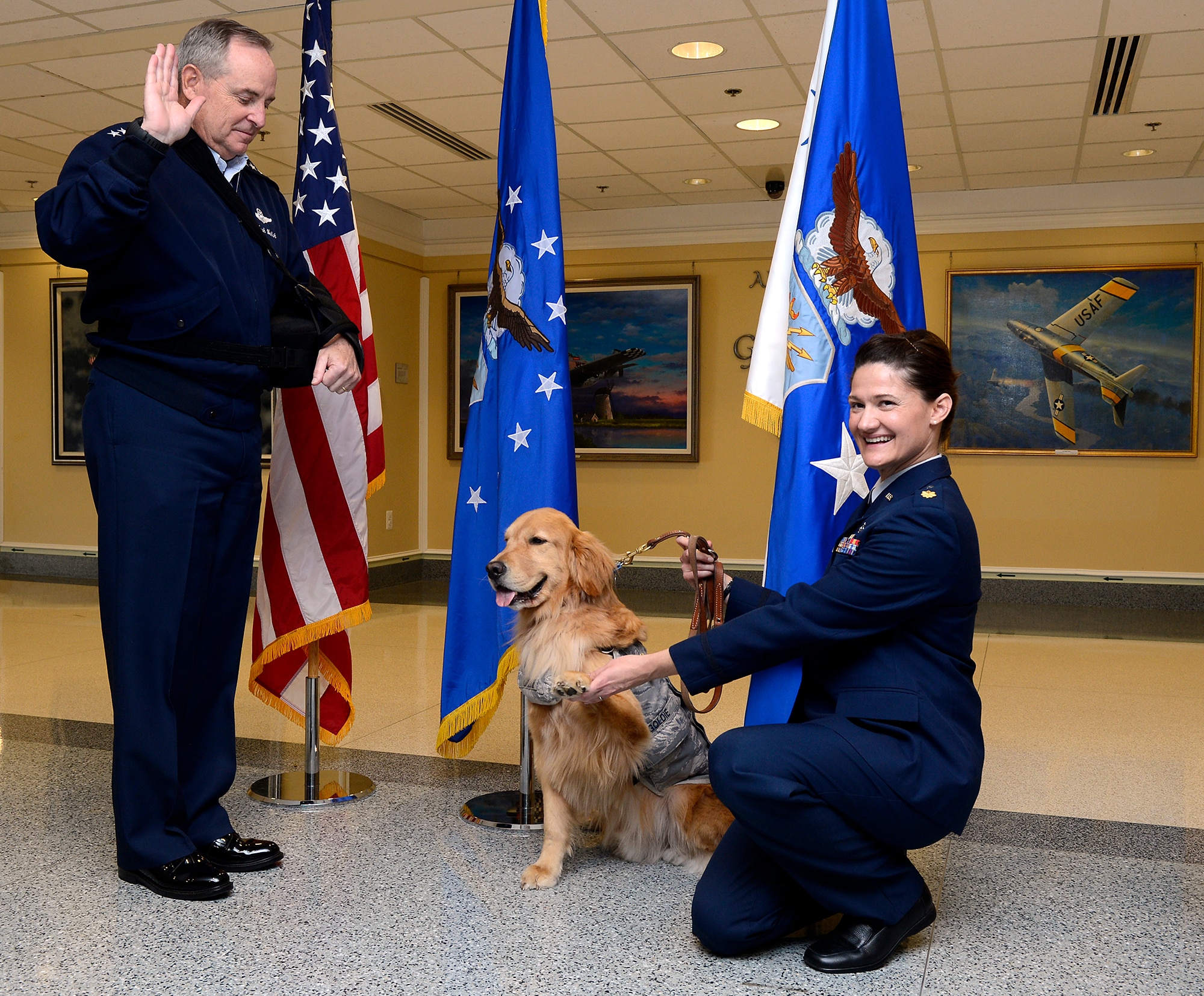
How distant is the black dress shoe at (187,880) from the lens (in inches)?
91.7

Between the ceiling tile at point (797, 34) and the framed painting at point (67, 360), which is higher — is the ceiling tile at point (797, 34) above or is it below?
above

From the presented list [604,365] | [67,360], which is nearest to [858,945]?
[604,365]

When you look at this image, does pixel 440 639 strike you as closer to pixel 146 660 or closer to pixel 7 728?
pixel 7 728

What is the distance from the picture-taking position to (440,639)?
6125 millimetres

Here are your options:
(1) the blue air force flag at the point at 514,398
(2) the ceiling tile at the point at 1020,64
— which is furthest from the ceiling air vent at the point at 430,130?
(1) the blue air force flag at the point at 514,398

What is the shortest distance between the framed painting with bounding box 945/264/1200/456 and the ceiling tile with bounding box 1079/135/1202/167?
2.85 ft

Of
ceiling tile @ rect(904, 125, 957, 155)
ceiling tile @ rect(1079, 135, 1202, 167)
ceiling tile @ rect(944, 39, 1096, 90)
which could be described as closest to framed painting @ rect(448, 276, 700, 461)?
ceiling tile @ rect(904, 125, 957, 155)

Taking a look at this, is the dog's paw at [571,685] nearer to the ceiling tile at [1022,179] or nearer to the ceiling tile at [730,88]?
the ceiling tile at [730,88]

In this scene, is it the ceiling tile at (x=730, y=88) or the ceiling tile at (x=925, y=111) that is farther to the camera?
the ceiling tile at (x=925, y=111)

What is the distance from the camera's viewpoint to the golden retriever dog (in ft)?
7.92

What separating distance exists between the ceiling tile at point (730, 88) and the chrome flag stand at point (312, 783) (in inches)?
153

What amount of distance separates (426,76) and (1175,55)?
3.76m

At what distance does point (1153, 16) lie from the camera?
4691 mm

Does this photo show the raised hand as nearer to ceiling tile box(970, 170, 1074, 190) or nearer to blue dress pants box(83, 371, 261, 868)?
blue dress pants box(83, 371, 261, 868)
